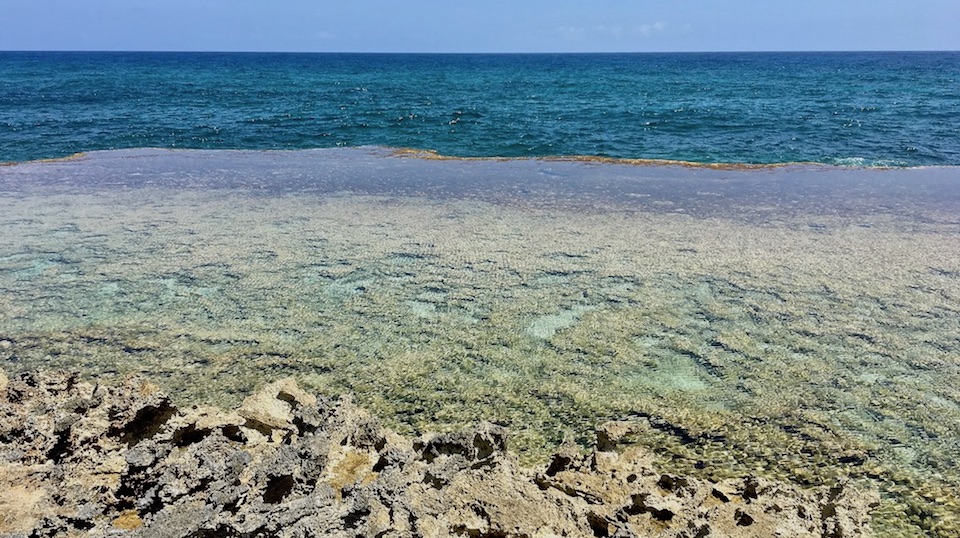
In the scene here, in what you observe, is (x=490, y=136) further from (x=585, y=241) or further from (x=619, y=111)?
(x=585, y=241)

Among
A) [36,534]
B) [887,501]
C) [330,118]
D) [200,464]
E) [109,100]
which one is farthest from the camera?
[109,100]

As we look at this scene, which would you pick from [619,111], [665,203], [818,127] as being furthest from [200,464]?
[619,111]

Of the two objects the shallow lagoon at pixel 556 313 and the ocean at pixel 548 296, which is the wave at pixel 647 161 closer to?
the ocean at pixel 548 296

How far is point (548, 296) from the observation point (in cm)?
527

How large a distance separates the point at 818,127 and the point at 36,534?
18239 millimetres

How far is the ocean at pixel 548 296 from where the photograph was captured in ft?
11.8

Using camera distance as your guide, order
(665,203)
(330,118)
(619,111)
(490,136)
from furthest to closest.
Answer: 1. (619,111)
2. (330,118)
3. (490,136)
4. (665,203)

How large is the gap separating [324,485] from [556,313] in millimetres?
2843

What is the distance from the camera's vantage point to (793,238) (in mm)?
6840

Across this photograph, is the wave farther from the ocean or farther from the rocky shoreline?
the rocky shoreline

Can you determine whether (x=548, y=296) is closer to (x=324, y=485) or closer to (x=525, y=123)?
(x=324, y=485)

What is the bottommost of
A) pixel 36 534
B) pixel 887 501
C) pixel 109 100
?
pixel 887 501

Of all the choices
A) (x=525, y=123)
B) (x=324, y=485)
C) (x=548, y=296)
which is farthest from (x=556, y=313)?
(x=525, y=123)

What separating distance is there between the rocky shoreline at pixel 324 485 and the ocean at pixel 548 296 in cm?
58
